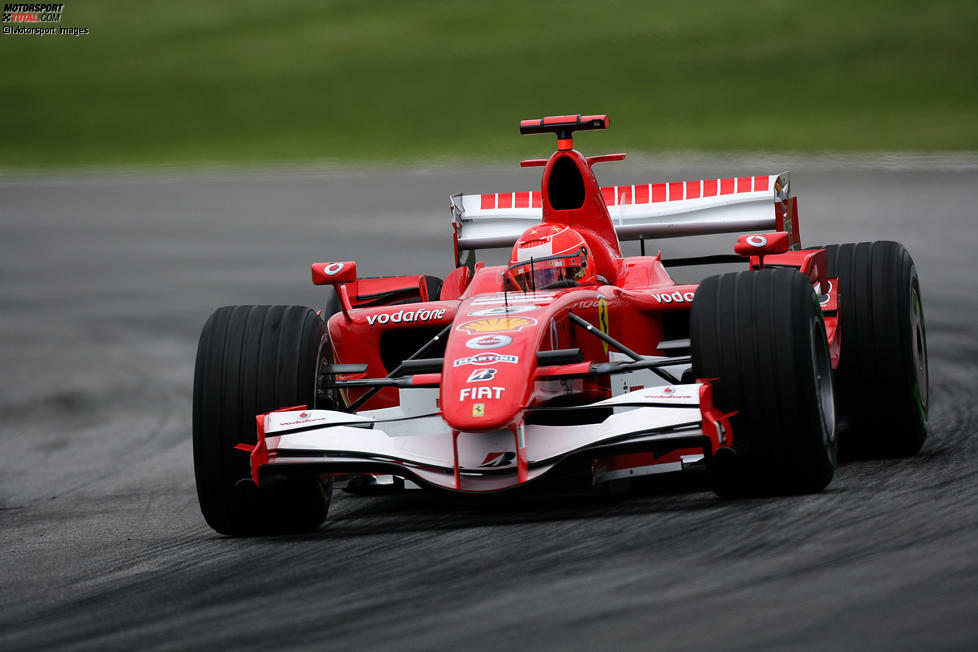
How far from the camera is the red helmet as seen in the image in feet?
27.8

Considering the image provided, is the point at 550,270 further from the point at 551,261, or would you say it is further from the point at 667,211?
the point at 667,211

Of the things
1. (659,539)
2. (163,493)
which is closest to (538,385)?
(659,539)

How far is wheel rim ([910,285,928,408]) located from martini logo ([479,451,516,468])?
11.1ft

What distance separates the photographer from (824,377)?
7465 millimetres

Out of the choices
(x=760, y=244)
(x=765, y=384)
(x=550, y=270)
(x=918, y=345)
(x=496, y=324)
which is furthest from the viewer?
(x=918, y=345)

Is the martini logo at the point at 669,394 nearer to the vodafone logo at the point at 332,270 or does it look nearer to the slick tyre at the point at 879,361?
the vodafone logo at the point at 332,270

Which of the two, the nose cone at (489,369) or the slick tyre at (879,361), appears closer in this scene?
the nose cone at (489,369)

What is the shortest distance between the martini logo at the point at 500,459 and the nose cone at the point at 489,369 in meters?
0.18

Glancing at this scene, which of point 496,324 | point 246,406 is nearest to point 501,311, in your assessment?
point 496,324

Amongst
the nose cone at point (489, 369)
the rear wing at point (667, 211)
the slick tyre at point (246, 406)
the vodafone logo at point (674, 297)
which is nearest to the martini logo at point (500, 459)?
the nose cone at point (489, 369)

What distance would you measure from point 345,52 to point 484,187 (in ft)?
32.9

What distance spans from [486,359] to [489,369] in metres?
0.10

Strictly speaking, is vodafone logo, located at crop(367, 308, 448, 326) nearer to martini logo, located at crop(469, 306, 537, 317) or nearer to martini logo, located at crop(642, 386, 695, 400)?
martini logo, located at crop(469, 306, 537, 317)

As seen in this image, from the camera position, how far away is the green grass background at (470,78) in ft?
92.3
